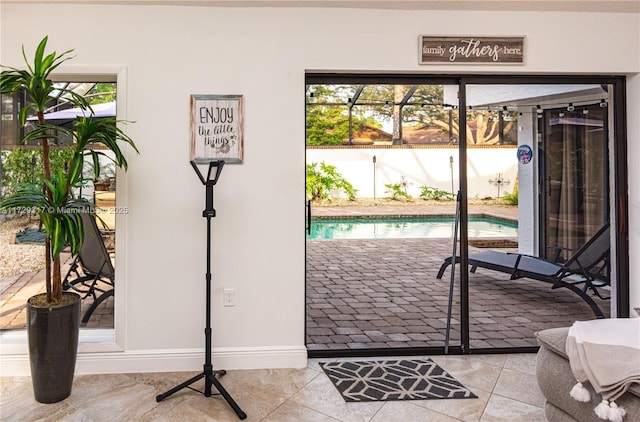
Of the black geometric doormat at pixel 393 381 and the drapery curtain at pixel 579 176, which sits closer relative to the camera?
the black geometric doormat at pixel 393 381

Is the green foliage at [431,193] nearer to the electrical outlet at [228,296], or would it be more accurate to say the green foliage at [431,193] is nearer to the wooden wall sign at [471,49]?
the wooden wall sign at [471,49]

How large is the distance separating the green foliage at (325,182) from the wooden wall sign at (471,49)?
6.31m

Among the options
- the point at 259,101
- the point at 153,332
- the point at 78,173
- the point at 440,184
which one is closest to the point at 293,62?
the point at 259,101

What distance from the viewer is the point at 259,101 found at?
325 cm

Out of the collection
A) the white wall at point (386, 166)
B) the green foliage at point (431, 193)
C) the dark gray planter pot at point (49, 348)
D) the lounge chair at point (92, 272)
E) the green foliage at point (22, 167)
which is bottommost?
the dark gray planter pot at point (49, 348)

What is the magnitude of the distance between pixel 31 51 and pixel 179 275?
170cm

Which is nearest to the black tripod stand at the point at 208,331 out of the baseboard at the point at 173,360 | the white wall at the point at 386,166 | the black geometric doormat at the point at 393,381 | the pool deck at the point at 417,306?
the baseboard at the point at 173,360

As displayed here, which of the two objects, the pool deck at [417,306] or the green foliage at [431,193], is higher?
the green foliage at [431,193]

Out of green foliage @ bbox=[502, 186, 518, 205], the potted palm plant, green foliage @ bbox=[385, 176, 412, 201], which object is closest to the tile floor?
the potted palm plant

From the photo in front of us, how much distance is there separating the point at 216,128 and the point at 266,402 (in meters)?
1.72

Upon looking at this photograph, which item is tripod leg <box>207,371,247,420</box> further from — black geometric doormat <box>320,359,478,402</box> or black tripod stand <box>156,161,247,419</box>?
black geometric doormat <box>320,359,478,402</box>

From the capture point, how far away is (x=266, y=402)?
277cm

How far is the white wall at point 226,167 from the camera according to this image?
317 cm

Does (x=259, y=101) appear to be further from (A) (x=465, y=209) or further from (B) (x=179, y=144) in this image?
(A) (x=465, y=209)
